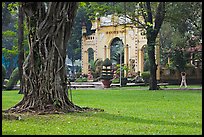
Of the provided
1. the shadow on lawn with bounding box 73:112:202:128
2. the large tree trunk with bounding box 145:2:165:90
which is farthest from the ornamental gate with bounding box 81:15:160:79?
the shadow on lawn with bounding box 73:112:202:128

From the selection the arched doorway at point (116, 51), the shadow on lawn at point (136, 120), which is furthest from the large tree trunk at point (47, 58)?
the arched doorway at point (116, 51)

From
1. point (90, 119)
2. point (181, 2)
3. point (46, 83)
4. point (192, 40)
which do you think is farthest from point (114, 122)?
point (192, 40)

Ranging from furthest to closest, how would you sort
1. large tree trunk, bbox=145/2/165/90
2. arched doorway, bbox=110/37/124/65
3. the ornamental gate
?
arched doorway, bbox=110/37/124/65 < the ornamental gate < large tree trunk, bbox=145/2/165/90

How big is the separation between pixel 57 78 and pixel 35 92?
0.62 metres

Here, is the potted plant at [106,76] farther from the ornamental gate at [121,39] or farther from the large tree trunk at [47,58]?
the large tree trunk at [47,58]

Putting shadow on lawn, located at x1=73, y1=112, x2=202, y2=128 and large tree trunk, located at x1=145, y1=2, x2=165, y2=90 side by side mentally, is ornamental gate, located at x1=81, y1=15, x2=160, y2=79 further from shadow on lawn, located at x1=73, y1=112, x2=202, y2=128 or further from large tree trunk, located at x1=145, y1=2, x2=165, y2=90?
shadow on lawn, located at x1=73, y1=112, x2=202, y2=128

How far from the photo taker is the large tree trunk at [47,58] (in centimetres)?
1166

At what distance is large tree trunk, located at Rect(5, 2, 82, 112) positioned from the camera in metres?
11.7

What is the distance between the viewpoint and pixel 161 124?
9008 millimetres

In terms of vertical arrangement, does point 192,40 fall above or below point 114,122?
above

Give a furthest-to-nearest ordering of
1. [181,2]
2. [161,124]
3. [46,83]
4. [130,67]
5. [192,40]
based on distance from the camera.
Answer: [130,67] < [192,40] < [181,2] < [46,83] < [161,124]

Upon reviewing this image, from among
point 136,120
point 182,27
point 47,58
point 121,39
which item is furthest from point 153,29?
point 136,120

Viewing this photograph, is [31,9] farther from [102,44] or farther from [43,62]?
[102,44]

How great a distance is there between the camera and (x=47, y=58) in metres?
11.8
